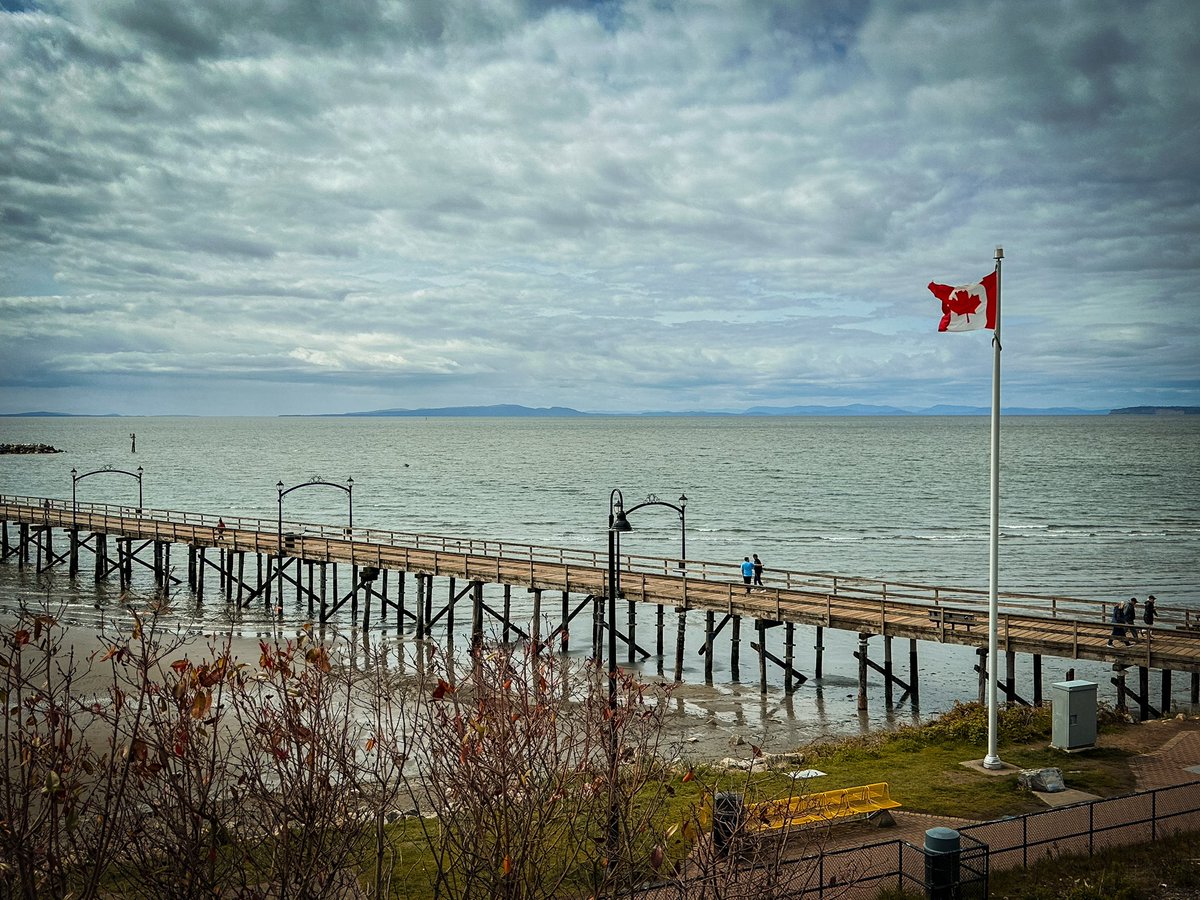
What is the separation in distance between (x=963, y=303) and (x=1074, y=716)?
8945 mm

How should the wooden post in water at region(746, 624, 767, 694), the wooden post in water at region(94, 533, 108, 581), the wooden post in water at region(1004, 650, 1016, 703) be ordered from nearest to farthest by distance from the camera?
the wooden post in water at region(1004, 650, 1016, 703) < the wooden post in water at region(746, 624, 767, 694) < the wooden post in water at region(94, 533, 108, 581)

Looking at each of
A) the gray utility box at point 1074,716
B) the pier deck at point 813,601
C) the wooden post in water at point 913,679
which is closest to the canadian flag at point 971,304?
the gray utility box at point 1074,716

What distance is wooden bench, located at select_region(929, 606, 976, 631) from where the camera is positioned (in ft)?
93.2

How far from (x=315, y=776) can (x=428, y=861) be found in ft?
27.5

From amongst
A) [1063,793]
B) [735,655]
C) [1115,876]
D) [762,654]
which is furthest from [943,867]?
[735,655]

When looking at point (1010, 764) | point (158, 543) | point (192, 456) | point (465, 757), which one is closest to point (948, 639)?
Result: point (1010, 764)

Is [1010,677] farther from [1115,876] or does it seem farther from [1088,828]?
[1115,876]

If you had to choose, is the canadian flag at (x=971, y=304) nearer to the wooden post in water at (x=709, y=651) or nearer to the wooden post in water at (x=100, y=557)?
the wooden post in water at (x=709, y=651)

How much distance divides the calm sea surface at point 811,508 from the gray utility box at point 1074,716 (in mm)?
8440

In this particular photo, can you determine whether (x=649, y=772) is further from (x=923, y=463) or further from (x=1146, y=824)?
(x=923, y=463)

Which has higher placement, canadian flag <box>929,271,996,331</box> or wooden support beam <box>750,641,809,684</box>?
canadian flag <box>929,271,996,331</box>

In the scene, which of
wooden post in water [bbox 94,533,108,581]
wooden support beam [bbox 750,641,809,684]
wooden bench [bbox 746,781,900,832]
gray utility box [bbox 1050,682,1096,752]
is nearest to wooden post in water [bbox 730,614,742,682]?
wooden support beam [bbox 750,641,809,684]

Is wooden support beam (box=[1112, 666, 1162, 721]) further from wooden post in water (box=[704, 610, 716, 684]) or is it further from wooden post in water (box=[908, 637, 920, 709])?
wooden post in water (box=[704, 610, 716, 684])

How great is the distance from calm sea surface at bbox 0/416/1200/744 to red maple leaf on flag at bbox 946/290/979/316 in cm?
1426
